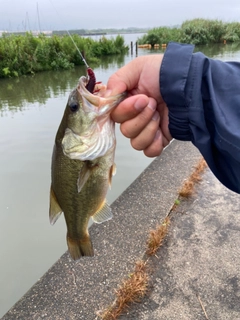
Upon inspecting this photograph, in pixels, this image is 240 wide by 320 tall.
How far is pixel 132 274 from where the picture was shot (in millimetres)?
2828

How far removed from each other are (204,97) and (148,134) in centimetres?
39

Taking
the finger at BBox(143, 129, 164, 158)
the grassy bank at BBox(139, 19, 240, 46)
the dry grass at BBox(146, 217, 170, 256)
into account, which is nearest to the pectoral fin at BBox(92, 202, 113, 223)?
the finger at BBox(143, 129, 164, 158)

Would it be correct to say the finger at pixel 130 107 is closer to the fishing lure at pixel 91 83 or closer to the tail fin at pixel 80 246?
the fishing lure at pixel 91 83

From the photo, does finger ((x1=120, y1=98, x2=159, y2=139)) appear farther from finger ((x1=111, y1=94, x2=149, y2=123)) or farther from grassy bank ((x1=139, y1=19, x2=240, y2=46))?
grassy bank ((x1=139, y1=19, x2=240, y2=46))

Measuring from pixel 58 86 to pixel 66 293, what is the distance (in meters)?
12.8

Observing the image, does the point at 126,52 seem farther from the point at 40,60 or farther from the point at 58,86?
the point at 58,86

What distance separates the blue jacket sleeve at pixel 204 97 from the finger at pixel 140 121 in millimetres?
97

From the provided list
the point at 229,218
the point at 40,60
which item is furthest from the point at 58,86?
the point at 229,218

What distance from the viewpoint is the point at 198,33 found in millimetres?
37750

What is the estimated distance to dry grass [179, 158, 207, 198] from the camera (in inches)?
160

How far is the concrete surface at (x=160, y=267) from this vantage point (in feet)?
8.41

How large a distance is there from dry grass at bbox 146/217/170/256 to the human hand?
4.51 ft

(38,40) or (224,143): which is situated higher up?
(224,143)

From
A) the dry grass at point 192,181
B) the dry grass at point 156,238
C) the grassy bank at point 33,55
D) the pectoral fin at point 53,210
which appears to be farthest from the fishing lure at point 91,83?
the grassy bank at point 33,55
